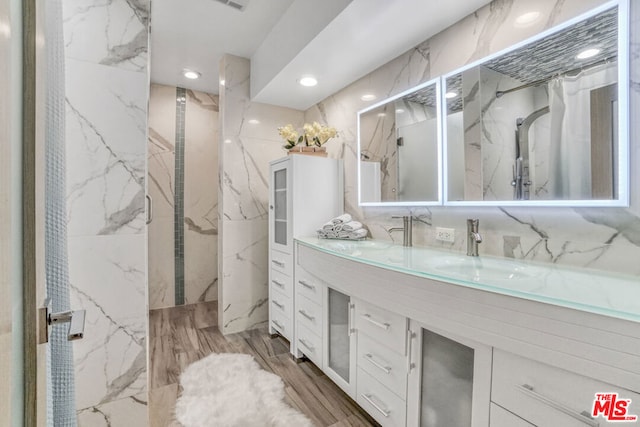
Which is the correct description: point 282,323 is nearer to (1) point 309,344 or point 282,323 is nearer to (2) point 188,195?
(1) point 309,344

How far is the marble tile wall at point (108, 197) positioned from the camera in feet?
4.14

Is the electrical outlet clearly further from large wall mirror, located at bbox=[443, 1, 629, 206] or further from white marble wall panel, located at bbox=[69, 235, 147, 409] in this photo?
white marble wall panel, located at bbox=[69, 235, 147, 409]

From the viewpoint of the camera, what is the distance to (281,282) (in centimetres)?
247

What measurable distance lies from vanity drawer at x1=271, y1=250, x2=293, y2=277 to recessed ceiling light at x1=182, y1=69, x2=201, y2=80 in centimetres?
207

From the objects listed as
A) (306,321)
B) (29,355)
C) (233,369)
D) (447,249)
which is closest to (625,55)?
(447,249)

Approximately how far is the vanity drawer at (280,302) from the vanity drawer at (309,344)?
0.20 meters

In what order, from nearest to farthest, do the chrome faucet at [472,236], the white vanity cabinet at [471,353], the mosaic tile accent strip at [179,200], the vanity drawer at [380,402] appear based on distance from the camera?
the white vanity cabinet at [471,353]
the vanity drawer at [380,402]
the chrome faucet at [472,236]
the mosaic tile accent strip at [179,200]

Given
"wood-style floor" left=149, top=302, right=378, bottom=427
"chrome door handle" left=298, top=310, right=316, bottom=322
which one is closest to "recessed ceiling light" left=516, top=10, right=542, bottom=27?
"chrome door handle" left=298, top=310, right=316, bottom=322

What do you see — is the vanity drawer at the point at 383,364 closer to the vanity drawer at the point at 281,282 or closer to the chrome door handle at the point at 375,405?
the chrome door handle at the point at 375,405

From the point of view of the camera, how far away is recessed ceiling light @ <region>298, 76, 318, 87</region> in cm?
238

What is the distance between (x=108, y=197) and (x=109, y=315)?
530 mm

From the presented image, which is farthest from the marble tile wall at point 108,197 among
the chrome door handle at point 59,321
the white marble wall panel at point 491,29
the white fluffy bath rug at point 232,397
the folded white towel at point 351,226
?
the white marble wall panel at point 491,29

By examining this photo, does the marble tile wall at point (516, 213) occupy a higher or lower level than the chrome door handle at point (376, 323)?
higher

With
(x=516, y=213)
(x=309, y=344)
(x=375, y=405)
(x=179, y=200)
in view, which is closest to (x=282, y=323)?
(x=309, y=344)
